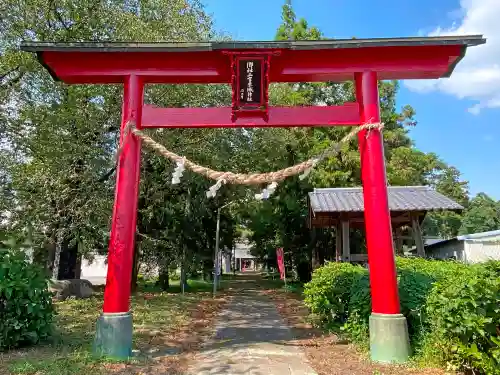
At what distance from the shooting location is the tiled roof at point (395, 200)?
443 inches

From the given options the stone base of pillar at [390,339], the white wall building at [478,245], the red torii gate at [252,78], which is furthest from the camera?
the white wall building at [478,245]

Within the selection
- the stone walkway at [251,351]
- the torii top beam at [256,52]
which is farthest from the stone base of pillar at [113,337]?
the torii top beam at [256,52]

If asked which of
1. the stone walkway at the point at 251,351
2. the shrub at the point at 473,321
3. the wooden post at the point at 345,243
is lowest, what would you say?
the stone walkway at the point at 251,351

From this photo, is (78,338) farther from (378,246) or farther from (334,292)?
(378,246)

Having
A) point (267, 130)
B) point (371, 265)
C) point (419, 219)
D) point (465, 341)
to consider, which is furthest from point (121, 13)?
point (465, 341)

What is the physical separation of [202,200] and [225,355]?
36.9 ft

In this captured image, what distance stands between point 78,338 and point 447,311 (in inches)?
248

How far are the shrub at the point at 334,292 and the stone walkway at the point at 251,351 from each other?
0.94 meters

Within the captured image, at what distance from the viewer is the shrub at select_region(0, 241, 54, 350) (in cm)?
599

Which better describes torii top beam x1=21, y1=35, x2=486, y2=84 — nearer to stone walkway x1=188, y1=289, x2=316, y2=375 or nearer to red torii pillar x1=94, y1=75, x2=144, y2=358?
red torii pillar x1=94, y1=75, x2=144, y2=358

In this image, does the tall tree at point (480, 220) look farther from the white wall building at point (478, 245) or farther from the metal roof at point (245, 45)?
the metal roof at point (245, 45)

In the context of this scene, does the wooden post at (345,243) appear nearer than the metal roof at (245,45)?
No

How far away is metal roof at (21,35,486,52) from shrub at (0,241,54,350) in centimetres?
352

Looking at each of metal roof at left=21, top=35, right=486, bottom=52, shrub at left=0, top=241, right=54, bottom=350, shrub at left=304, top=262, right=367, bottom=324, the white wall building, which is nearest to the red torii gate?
metal roof at left=21, top=35, right=486, bottom=52
